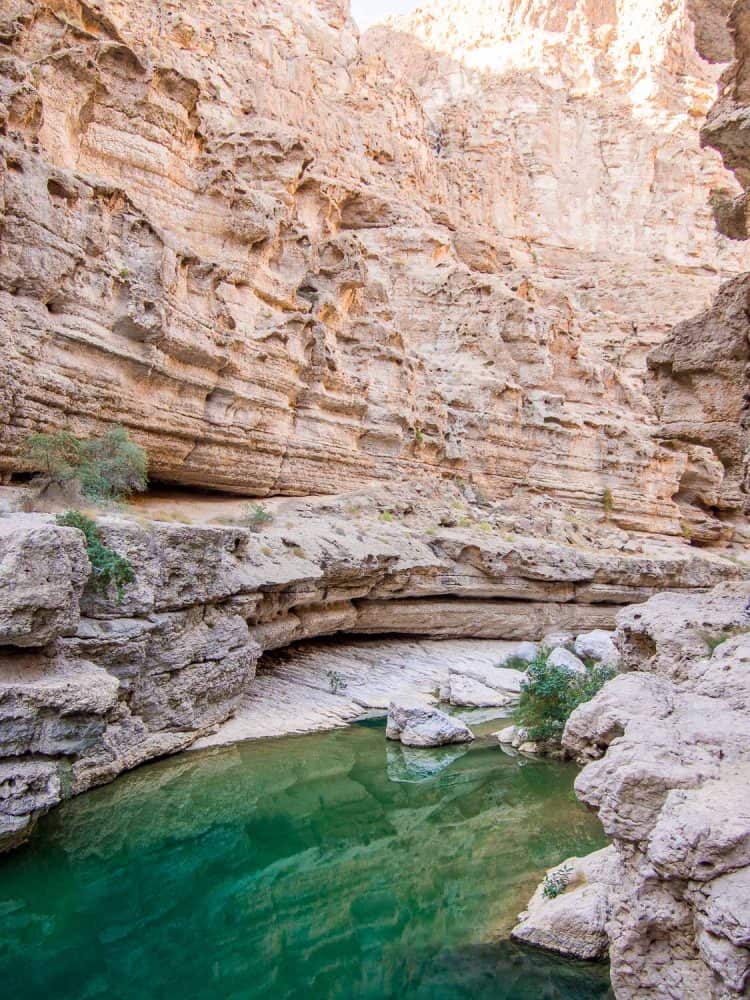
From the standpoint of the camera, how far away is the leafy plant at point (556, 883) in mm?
8070

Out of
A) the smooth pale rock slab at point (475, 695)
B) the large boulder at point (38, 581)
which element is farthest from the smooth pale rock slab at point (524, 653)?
the large boulder at point (38, 581)

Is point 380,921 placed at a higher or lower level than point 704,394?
lower

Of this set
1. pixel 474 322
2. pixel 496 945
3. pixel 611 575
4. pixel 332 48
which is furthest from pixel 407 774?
pixel 332 48

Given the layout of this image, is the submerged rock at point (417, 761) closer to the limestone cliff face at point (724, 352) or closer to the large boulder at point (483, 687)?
the large boulder at point (483, 687)

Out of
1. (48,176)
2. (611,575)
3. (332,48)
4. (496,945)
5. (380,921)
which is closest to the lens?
(496,945)

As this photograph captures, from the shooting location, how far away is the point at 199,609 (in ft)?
45.4

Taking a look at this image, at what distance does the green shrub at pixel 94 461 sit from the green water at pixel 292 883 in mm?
6011

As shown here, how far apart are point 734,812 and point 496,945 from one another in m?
4.18

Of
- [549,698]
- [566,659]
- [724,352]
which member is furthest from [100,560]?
[566,659]

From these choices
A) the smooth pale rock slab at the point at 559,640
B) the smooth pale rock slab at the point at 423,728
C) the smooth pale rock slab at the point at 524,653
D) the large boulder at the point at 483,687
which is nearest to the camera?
the smooth pale rock slab at the point at 423,728

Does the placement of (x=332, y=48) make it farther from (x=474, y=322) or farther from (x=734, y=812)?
(x=734, y=812)

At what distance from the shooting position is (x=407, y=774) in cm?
1337

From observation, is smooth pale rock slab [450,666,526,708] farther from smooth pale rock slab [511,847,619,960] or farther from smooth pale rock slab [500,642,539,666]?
smooth pale rock slab [511,847,619,960]

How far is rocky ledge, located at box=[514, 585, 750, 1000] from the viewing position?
427 cm
